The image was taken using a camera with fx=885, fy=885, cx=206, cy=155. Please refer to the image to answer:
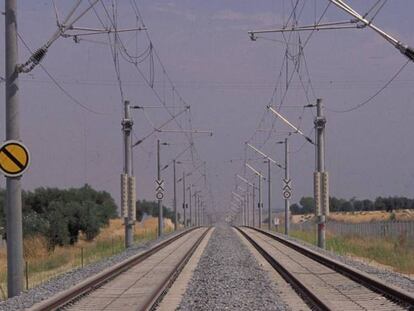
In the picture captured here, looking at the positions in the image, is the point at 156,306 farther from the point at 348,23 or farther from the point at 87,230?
the point at 87,230

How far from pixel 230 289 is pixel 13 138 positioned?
633 centimetres

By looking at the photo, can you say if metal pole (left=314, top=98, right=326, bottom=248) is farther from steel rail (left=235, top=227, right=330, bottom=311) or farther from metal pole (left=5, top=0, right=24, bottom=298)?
metal pole (left=5, top=0, right=24, bottom=298)

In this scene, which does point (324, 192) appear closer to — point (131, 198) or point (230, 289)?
point (131, 198)

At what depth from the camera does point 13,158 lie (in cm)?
2075

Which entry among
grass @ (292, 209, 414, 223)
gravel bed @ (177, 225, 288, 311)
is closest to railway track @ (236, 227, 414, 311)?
gravel bed @ (177, 225, 288, 311)

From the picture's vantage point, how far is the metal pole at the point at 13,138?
68.7ft

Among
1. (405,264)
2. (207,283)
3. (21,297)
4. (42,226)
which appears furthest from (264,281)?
(42,226)

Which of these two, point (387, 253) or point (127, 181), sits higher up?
point (127, 181)

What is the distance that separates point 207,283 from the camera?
23281 millimetres

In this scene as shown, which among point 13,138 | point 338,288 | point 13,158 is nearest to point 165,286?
point 338,288

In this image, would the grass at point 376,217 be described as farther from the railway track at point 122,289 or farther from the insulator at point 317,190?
the railway track at point 122,289

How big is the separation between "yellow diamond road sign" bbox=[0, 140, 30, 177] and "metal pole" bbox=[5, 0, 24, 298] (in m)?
0.35

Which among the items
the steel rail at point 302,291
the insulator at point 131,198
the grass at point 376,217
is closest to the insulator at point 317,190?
the insulator at point 131,198

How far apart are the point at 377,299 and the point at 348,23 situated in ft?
30.5
